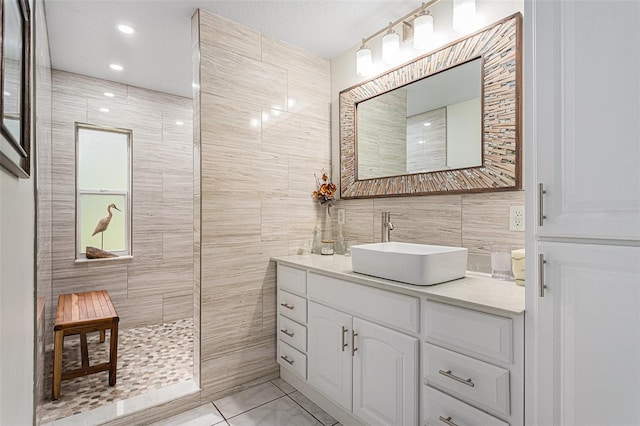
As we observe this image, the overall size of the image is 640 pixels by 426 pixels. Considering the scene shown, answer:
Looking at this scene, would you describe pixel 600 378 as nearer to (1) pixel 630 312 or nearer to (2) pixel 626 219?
(1) pixel 630 312

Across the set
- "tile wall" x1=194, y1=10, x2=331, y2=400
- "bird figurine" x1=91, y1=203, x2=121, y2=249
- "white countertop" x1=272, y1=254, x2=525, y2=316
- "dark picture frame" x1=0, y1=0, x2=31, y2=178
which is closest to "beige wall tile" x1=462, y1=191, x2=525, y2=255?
"white countertop" x1=272, y1=254, x2=525, y2=316

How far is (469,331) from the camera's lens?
1242 millimetres

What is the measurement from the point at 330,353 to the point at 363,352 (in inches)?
10.8

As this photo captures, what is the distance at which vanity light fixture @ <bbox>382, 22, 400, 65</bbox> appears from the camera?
2105 millimetres

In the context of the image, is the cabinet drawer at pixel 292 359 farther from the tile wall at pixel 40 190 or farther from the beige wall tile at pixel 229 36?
the beige wall tile at pixel 229 36

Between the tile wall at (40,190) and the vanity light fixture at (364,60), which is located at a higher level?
the vanity light fixture at (364,60)

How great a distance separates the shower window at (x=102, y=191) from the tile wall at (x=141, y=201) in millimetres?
92

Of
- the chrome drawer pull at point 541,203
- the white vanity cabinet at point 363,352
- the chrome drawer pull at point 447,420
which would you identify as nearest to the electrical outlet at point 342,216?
the white vanity cabinet at point 363,352

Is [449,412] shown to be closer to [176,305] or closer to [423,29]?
[423,29]

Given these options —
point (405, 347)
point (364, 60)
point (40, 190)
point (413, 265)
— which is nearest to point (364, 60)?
point (364, 60)

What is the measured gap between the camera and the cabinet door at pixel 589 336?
892 mm

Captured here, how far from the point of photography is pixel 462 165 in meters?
1.85

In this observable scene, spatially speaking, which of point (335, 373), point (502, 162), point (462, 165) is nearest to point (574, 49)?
point (502, 162)

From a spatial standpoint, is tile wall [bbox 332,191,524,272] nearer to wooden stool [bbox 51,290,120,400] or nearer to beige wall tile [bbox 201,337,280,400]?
beige wall tile [bbox 201,337,280,400]
